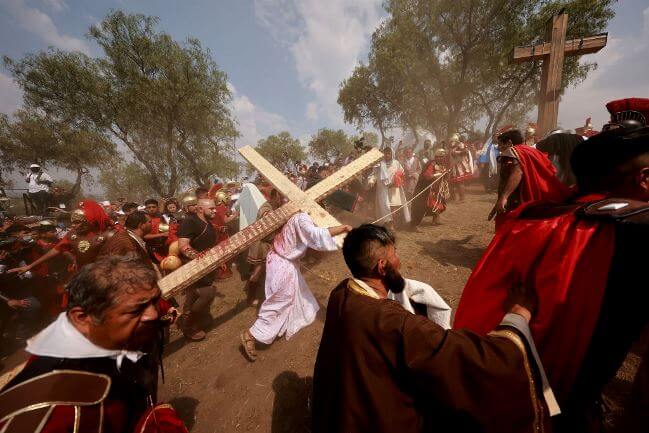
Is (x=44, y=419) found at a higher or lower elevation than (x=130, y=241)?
lower

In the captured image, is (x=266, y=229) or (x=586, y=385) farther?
(x=266, y=229)

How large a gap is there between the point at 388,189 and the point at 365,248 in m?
7.01

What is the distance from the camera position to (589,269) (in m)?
1.29

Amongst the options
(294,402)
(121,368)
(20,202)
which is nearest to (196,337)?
(294,402)

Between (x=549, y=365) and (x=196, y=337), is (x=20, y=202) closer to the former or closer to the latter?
(x=196, y=337)

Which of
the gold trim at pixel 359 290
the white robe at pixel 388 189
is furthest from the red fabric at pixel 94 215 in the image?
the white robe at pixel 388 189

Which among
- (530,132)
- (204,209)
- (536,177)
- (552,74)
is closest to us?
(536,177)

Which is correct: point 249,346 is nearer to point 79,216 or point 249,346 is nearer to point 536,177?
point 79,216

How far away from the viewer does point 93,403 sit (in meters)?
1.12

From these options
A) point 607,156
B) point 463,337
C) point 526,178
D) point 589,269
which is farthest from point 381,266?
point 526,178

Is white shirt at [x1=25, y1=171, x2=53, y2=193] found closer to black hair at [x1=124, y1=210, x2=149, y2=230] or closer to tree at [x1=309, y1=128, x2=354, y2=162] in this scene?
black hair at [x1=124, y1=210, x2=149, y2=230]

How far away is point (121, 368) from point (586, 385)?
2.58 meters

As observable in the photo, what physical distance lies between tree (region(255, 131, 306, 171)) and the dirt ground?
43263 mm

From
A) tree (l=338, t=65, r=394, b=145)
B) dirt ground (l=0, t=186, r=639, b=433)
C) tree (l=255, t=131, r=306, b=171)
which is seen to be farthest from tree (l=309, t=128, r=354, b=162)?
dirt ground (l=0, t=186, r=639, b=433)
